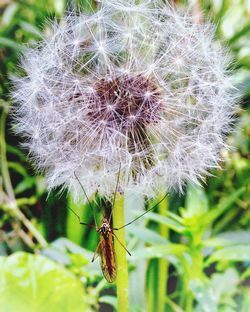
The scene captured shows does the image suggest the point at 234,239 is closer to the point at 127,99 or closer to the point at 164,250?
the point at 164,250

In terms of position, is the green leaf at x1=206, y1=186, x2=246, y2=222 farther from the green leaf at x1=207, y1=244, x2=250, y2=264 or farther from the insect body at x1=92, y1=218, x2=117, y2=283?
the insect body at x1=92, y1=218, x2=117, y2=283

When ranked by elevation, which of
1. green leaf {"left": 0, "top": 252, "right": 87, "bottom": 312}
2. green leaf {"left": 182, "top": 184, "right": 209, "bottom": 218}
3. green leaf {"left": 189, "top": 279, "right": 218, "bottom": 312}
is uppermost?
green leaf {"left": 182, "top": 184, "right": 209, "bottom": 218}

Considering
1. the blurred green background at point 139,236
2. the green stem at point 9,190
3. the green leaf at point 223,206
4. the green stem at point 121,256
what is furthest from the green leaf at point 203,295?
the green stem at point 9,190

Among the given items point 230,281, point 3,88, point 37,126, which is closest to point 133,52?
point 37,126

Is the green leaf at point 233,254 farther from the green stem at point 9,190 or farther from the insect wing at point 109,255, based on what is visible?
the green stem at point 9,190

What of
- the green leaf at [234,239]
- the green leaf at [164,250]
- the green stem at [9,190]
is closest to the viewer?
the green leaf at [164,250]

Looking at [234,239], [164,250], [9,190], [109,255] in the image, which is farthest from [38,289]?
[9,190]

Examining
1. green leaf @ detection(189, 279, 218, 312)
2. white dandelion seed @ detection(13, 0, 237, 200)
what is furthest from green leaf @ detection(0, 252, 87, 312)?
green leaf @ detection(189, 279, 218, 312)

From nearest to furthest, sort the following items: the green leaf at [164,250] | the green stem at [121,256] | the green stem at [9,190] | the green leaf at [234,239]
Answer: the green stem at [121,256] → the green leaf at [164,250] → the green leaf at [234,239] → the green stem at [9,190]
